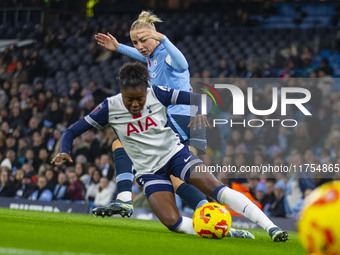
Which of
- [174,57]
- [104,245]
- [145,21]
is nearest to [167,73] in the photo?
[174,57]

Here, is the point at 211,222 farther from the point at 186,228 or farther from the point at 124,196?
the point at 124,196

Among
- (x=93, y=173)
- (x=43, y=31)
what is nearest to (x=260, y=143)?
(x=93, y=173)

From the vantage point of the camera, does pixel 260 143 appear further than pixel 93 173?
No

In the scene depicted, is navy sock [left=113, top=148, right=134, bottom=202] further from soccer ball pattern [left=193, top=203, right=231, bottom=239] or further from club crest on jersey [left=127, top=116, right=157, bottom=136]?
soccer ball pattern [left=193, top=203, right=231, bottom=239]

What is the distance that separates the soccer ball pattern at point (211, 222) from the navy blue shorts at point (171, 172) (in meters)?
0.39

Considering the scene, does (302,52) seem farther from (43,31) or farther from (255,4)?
(43,31)

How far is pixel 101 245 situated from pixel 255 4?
17.7m

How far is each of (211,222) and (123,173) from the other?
1.54m

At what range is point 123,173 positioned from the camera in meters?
8.09

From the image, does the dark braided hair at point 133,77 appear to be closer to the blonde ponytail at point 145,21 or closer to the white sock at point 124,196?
the blonde ponytail at point 145,21

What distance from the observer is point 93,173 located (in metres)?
14.9

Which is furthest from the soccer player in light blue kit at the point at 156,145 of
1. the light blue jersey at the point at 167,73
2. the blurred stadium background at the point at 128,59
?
the blurred stadium background at the point at 128,59

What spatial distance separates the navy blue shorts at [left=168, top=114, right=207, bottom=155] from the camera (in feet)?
26.7

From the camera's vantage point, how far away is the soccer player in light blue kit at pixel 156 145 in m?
6.85
